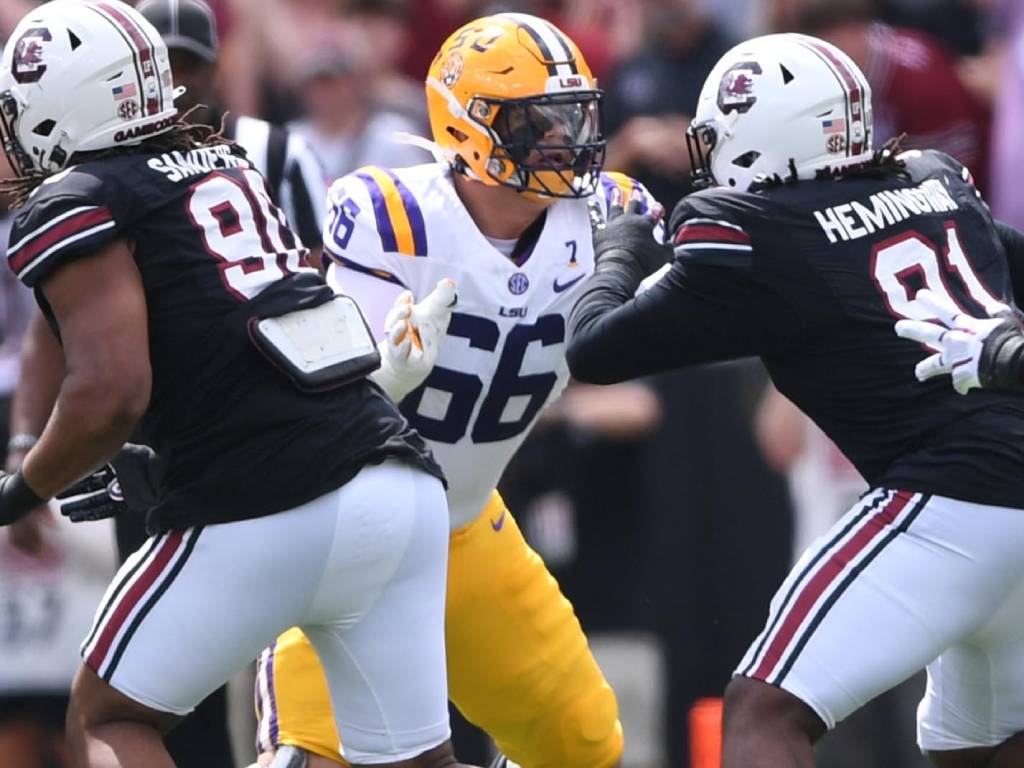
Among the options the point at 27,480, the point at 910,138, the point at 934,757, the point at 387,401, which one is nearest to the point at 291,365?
the point at 387,401

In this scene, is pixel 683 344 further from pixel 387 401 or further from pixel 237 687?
pixel 237 687

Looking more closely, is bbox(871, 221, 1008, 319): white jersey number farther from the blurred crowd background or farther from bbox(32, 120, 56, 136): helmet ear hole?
the blurred crowd background

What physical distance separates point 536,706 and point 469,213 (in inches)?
42.8

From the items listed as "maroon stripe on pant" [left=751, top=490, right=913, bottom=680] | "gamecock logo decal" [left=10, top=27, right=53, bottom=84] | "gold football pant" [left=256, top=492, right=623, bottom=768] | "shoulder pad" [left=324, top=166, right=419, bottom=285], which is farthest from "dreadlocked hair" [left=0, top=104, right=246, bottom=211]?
"maroon stripe on pant" [left=751, top=490, right=913, bottom=680]

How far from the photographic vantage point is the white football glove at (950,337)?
379cm

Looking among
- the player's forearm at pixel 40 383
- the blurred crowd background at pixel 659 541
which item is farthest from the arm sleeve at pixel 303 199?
the player's forearm at pixel 40 383

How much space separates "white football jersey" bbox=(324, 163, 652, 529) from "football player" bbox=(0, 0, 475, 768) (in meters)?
0.45

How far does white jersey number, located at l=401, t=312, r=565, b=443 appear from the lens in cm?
440

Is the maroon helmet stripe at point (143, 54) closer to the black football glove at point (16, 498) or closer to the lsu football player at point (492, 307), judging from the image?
the lsu football player at point (492, 307)

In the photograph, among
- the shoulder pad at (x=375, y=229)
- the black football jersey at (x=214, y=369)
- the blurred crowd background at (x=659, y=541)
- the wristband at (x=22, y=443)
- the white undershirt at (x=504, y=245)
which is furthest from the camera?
the blurred crowd background at (x=659, y=541)

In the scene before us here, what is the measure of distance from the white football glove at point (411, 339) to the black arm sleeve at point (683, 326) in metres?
0.27

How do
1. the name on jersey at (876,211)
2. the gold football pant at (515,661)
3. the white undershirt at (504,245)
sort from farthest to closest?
1. the gold football pant at (515,661)
2. the white undershirt at (504,245)
3. the name on jersey at (876,211)

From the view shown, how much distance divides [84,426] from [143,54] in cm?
72

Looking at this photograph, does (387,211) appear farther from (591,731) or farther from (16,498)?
(591,731)
